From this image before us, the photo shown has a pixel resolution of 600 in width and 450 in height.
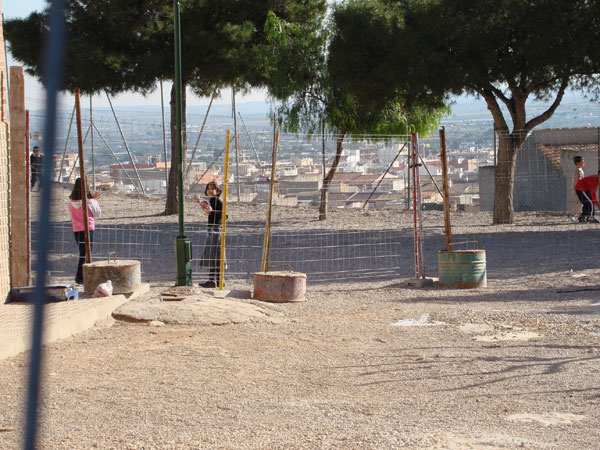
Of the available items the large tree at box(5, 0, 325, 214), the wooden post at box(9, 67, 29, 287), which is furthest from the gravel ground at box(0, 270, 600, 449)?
the large tree at box(5, 0, 325, 214)

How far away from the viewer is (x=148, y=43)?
23.7 meters

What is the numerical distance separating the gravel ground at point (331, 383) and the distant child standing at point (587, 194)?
10684mm

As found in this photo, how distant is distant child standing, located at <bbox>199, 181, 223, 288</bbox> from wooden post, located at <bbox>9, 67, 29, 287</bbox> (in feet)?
8.46

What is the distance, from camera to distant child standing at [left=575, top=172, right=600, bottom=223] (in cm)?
1962

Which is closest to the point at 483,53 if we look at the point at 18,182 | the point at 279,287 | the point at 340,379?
the point at 279,287

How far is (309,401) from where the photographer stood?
19.1 ft

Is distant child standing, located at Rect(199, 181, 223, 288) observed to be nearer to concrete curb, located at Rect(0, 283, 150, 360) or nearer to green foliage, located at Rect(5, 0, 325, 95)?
concrete curb, located at Rect(0, 283, 150, 360)

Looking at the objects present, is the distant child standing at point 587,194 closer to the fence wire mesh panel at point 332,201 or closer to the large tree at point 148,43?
the fence wire mesh panel at point 332,201

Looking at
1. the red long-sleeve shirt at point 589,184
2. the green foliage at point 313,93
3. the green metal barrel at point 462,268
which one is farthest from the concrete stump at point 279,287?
the green foliage at point 313,93

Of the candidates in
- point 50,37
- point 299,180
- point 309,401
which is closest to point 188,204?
point 299,180

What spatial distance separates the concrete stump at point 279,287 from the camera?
10.5 metres

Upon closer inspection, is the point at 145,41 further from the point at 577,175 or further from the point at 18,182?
the point at 18,182

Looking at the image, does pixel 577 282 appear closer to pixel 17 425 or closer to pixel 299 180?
pixel 17 425

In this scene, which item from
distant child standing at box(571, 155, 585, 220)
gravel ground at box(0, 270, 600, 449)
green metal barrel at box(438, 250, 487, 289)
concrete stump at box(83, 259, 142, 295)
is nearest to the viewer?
gravel ground at box(0, 270, 600, 449)
